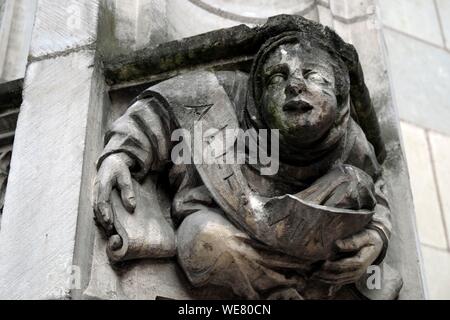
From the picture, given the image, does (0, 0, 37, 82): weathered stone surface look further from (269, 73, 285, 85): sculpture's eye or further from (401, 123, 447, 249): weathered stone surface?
(401, 123, 447, 249): weathered stone surface

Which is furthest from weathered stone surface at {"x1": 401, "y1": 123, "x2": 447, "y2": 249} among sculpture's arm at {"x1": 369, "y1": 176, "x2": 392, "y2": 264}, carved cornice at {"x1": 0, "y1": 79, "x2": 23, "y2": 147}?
carved cornice at {"x1": 0, "y1": 79, "x2": 23, "y2": 147}

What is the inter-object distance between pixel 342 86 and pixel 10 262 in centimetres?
83

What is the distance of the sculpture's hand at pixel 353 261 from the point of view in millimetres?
1944

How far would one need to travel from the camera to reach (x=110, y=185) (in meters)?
1.98

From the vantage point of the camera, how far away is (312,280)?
1.98 m

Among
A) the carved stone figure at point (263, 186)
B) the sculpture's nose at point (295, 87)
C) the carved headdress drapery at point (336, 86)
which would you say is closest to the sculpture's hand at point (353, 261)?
the carved stone figure at point (263, 186)

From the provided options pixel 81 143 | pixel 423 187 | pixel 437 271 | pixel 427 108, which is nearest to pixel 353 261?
pixel 81 143

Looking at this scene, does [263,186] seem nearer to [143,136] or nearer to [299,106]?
[299,106]

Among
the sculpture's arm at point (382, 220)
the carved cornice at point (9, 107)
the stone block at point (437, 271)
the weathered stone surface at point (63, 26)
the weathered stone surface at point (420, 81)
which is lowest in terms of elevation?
the sculpture's arm at point (382, 220)

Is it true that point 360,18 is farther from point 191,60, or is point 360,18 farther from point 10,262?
point 10,262

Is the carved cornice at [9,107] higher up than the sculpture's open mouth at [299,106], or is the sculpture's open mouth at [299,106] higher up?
the carved cornice at [9,107]

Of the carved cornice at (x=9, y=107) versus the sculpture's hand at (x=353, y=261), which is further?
the carved cornice at (x=9, y=107)

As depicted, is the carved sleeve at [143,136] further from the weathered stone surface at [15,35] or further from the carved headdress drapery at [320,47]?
the weathered stone surface at [15,35]

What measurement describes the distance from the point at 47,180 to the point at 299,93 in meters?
0.60
